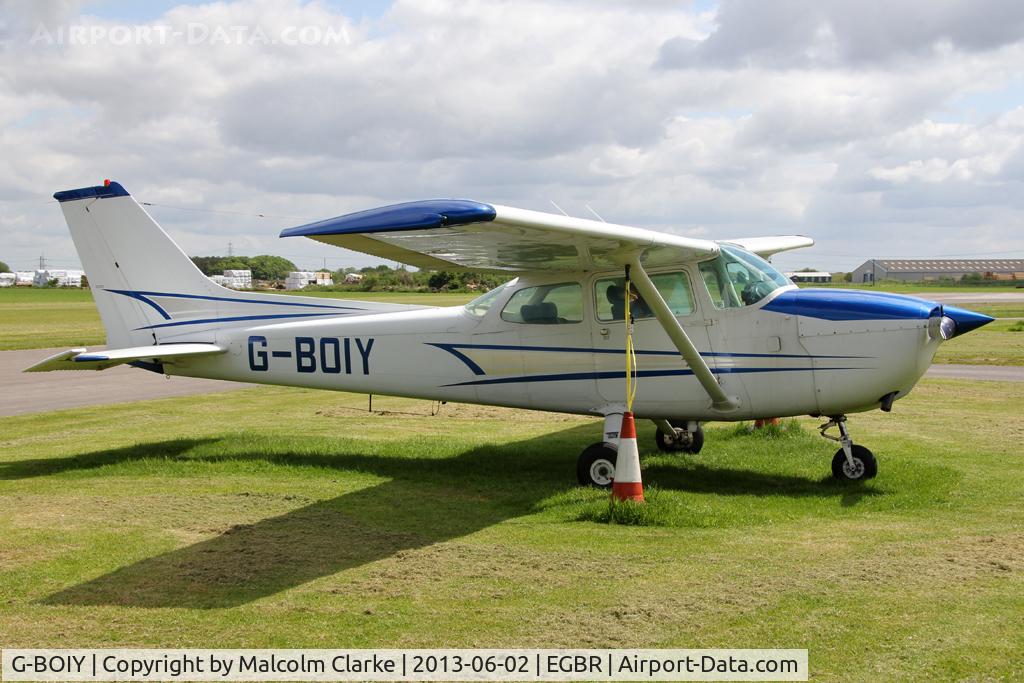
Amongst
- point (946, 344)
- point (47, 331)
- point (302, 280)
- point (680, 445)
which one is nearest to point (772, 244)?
point (680, 445)

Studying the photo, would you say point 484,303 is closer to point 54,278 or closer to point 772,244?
point 772,244

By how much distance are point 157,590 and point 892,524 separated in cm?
523

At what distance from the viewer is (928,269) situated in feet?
481

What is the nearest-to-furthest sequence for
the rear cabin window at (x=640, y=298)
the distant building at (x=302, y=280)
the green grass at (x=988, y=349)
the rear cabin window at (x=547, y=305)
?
the rear cabin window at (x=640, y=298) < the rear cabin window at (x=547, y=305) < the green grass at (x=988, y=349) < the distant building at (x=302, y=280)

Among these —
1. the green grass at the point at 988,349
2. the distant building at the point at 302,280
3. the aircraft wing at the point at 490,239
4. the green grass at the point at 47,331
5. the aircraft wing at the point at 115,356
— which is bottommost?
the green grass at the point at 988,349

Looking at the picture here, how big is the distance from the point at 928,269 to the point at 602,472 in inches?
6060

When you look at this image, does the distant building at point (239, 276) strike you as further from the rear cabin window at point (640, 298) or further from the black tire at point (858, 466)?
the black tire at point (858, 466)

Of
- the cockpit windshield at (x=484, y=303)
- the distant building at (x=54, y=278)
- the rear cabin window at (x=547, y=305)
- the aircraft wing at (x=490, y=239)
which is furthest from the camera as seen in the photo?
the distant building at (x=54, y=278)

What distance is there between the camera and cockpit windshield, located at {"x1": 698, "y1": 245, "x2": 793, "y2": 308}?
8.73 meters

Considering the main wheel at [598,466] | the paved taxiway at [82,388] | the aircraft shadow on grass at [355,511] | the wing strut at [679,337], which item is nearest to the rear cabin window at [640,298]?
the wing strut at [679,337]

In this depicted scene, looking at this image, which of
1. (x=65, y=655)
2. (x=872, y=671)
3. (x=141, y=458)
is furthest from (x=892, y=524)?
(x=141, y=458)

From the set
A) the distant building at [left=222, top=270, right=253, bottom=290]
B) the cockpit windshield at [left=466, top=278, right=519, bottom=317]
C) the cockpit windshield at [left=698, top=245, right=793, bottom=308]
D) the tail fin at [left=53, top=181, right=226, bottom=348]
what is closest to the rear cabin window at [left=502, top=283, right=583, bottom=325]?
the cockpit windshield at [left=466, top=278, right=519, bottom=317]

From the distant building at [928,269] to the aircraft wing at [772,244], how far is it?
417 feet

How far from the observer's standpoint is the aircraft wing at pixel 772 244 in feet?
41.9
